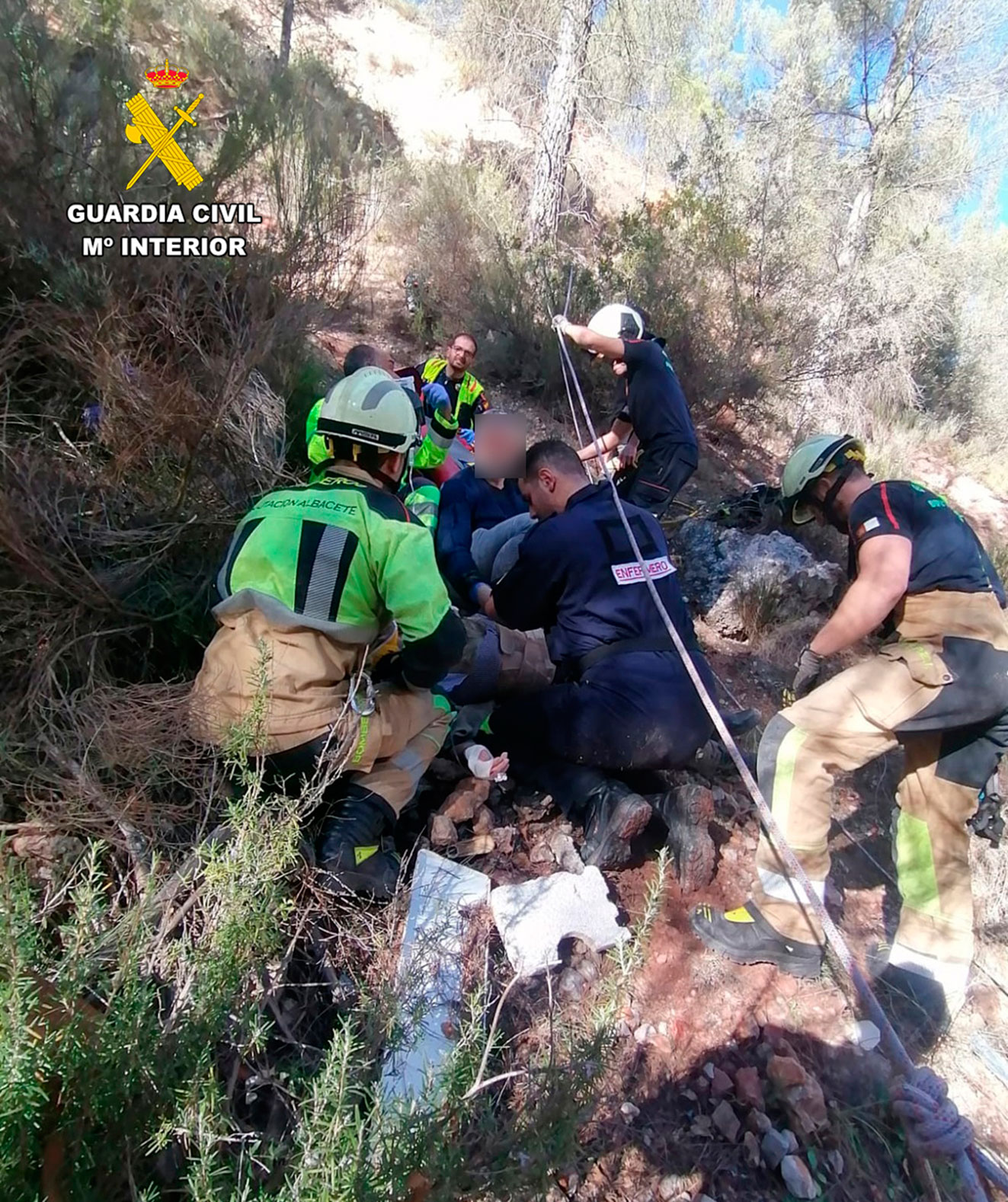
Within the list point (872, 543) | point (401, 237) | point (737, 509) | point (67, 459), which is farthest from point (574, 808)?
point (401, 237)

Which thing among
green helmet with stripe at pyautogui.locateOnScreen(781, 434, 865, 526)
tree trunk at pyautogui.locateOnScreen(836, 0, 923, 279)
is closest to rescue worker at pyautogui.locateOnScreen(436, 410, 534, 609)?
green helmet with stripe at pyautogui.locateOnScreen(781, 434, 865, 526)

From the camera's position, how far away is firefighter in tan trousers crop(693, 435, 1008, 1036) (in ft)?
8.11

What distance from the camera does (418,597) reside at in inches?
87.6

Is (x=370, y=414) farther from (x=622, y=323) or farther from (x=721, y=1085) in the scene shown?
(x=622, y=323)

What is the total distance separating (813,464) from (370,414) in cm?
171

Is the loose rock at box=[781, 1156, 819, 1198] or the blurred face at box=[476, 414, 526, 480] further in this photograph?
the blurred face at box=[476, 414, 526, 480]

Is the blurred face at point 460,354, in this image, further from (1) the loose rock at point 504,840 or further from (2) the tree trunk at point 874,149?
(2) the tree trunk at point 874,149

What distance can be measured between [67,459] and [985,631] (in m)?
3.47

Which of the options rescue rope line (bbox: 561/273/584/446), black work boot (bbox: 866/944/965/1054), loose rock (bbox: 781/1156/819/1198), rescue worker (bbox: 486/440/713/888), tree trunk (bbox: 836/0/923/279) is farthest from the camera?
tree trunk (bbox: 836/0/923/279)

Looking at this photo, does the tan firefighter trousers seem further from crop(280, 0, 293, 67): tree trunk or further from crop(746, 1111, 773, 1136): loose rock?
crop(280, 0, 293, 67): tree trunk

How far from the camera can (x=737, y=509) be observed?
231 inches

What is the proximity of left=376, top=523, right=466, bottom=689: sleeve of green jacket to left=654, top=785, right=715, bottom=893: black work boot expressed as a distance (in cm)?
117

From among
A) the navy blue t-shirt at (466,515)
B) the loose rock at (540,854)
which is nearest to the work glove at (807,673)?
the loose rock at (540,854)

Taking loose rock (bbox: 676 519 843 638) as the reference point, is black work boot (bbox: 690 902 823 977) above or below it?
below
